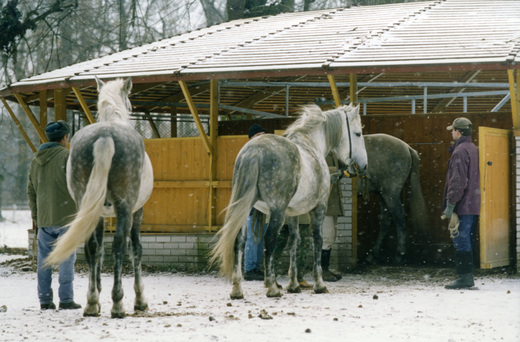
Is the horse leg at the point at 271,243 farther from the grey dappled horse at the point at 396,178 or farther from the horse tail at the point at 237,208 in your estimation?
the grey dappled horse at the point at 396,178

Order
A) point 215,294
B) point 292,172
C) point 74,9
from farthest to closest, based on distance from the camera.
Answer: point 74,9 < point 215,294 < point 292,172

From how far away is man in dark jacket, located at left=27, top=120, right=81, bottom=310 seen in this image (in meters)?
5.80

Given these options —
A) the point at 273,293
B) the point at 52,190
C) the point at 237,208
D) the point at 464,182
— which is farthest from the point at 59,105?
the point at 464,182

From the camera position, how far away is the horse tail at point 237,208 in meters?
5.91

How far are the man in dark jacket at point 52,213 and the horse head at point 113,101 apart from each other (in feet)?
1.85

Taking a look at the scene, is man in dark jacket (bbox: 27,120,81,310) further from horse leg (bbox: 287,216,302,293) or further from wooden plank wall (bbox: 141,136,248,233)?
wooden plank wall (bbox: 141,136,248,233)

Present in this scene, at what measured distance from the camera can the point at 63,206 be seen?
5828 millimetres

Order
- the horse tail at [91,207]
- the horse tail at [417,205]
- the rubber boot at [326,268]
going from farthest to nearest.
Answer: the horse tail at [417,205] < the rubber boot at [326,268] < the horse tail at [91,207]

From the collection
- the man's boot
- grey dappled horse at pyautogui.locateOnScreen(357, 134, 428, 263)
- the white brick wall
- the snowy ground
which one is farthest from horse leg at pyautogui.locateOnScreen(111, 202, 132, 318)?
grey dappled horse at pyautogui.locateOnScreen(357, 134, 428, 263)

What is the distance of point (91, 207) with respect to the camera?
4898mm

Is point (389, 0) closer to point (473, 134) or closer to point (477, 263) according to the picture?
point (473, 134)

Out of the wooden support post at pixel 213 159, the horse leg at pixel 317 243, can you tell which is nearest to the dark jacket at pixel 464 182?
the horse leg at pixel 317 243

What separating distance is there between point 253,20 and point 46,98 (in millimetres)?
5526

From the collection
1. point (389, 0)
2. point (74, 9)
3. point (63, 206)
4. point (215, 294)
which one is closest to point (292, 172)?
point (215, 294)
